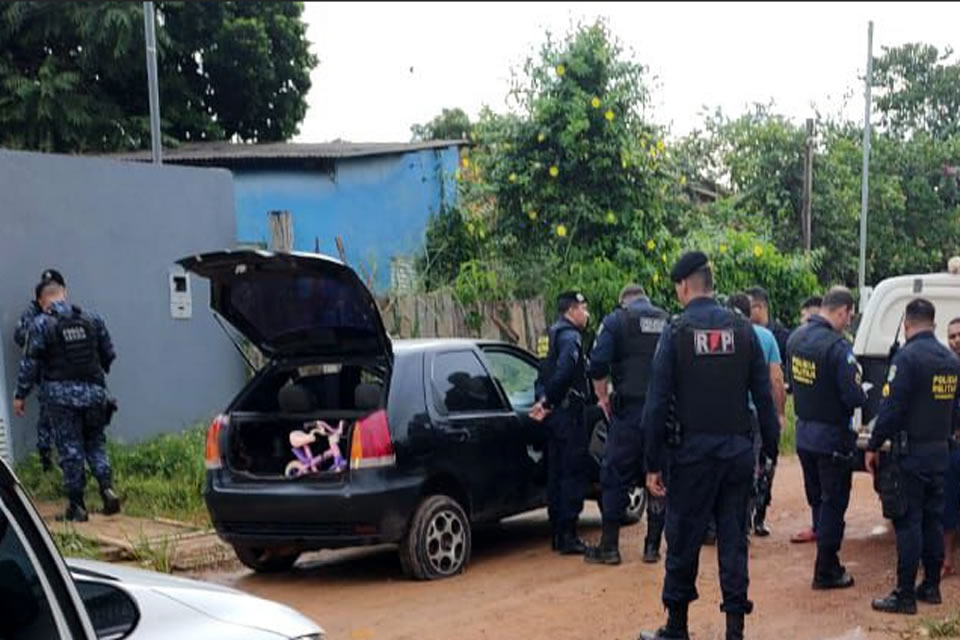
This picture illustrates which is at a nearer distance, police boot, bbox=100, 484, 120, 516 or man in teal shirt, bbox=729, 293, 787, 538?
man in teal shirt, bbox=729, 293, 787, 538

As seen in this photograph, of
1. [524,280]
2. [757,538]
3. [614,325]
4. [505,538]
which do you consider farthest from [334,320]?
[524,280]

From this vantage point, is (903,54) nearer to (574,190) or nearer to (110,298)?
(574,190)

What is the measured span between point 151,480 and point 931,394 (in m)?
6.32

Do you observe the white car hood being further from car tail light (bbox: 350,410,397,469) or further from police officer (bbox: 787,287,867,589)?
police officer (bbox: 787,287,867,589)

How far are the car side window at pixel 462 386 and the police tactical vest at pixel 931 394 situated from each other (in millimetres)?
2768

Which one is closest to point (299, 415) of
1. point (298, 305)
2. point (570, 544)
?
point (298, 305)

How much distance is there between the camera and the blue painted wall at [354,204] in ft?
51.0

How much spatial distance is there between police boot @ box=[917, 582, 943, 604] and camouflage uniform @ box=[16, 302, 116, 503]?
6.04 m

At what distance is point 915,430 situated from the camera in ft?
19.5

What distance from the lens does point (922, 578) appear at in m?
6.48

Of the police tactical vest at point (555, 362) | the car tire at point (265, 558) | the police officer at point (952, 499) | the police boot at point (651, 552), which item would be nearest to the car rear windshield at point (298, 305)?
the police tactical vest at point (555, 362)

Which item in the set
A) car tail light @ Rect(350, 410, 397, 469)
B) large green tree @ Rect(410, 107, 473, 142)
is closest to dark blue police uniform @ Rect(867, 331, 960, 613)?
car tail light @ Rect(350, 410, 397, 469)

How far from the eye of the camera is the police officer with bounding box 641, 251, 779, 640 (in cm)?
512

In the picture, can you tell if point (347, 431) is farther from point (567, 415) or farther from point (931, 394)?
point (931, 394)
